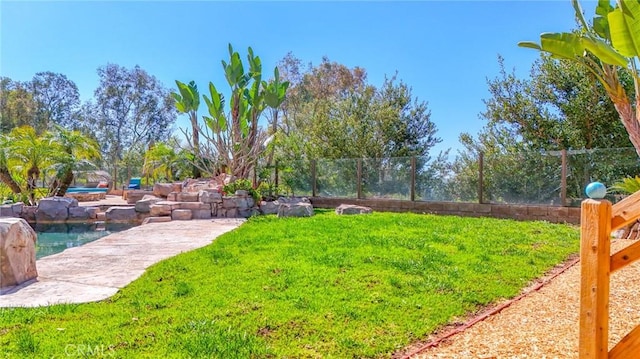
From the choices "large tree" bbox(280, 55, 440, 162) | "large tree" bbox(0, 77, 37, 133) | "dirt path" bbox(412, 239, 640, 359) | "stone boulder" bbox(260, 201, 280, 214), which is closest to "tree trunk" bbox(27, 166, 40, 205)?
"stone boulder" bbox(260, 201, 280, 214)

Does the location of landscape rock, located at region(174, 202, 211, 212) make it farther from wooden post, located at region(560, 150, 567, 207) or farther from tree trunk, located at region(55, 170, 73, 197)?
wooden post, located at region(560, 150, 567, 207)

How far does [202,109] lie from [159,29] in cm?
306

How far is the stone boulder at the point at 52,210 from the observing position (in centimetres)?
1145

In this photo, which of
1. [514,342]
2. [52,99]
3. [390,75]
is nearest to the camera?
[514,342]

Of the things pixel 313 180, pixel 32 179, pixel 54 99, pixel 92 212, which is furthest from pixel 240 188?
pixel 54 99

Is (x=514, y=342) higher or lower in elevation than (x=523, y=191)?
lower

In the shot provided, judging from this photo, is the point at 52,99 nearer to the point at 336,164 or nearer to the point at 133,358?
the point at 336,164

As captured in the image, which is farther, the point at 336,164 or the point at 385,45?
the point at 385,45

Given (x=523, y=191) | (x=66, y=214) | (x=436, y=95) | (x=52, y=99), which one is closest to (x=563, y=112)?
(x=523, y=191)

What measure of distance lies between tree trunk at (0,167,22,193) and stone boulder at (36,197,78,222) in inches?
76.0

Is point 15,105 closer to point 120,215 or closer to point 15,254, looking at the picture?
point 120,215

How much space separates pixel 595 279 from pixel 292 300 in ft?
8.02

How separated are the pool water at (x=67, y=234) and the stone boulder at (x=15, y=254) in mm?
2955

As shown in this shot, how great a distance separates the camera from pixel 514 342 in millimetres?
3000
